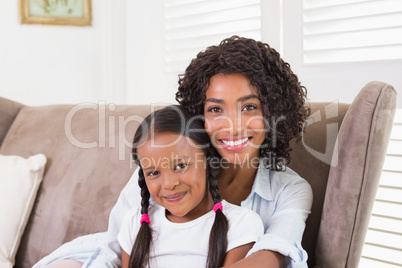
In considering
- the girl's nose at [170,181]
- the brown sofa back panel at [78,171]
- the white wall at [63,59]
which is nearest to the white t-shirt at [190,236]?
the girl's nose at [170,181]

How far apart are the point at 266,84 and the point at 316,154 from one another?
246 mm

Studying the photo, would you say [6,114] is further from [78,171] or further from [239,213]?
[239,213]

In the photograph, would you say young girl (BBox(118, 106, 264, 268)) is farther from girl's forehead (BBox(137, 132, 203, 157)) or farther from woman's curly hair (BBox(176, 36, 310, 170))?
woman's curly hair (BBox(176, 36, 310, 170))

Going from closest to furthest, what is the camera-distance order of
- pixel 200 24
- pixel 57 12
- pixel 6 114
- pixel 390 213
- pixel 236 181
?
1. pixel 236 181
2. pixel 390 213
3. pixel 6 114
4. pixel 200 24
5. pixel 57 12

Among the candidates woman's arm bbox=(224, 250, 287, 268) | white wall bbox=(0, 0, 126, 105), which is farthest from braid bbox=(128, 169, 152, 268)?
white wall bbox=(0, 0, 126, 105)

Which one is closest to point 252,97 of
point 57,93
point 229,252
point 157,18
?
point 229,252

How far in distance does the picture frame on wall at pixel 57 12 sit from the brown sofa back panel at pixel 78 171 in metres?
1.13

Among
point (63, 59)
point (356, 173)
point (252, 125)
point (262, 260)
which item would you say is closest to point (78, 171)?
point (252, 125)

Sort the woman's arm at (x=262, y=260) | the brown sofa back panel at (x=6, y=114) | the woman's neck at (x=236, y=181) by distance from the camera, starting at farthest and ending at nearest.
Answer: the brown sofa back panel at (x=6, y=114), the woman's neck at (x=236, y=181), the woman's arm at (x=262, y=260)

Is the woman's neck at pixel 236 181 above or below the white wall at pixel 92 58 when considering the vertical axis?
below

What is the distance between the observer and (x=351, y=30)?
2.00 meters

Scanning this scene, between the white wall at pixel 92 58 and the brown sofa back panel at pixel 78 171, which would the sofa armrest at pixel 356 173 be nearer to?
the brown sofa back panel at pixel 78 171

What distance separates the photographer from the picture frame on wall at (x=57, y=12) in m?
2.88

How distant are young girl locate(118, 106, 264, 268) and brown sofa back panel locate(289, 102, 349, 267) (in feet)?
0.67
